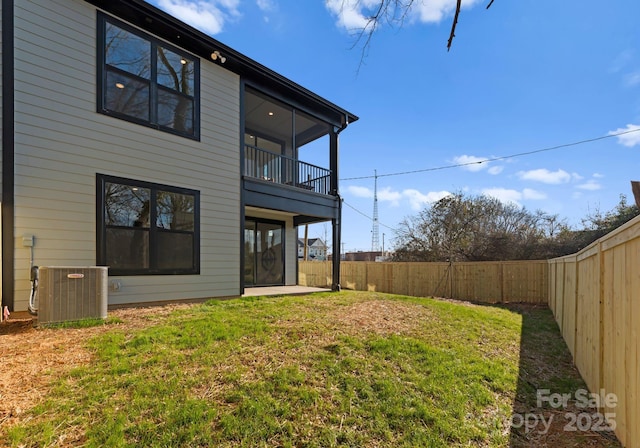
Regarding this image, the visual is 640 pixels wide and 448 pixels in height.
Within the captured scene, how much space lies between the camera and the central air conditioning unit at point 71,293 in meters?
4.29

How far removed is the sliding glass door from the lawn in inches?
206

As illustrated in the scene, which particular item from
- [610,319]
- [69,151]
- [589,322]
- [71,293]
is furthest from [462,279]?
[69,151]

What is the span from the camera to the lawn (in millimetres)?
2330

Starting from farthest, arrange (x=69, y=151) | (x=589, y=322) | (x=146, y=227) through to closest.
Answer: (x=146, y=227) < (x=69, y=151) < (x=589, y=322)

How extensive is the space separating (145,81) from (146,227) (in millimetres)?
2922

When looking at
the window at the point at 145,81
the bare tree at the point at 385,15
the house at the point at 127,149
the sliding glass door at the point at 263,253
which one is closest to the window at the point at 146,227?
the house at the point at 127,149

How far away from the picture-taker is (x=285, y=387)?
2.93m

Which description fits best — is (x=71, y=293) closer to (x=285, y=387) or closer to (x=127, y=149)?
(x=127, y=149)

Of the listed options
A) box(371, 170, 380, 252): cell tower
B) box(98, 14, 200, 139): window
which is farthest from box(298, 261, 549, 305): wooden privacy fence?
box(371, 170, 380, 252): cell tower

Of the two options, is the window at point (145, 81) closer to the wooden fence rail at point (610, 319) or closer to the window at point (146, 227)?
the window at point (146, 227)

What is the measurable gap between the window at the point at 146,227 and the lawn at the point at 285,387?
120 cm

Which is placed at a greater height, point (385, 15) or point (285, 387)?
point (385, 15)

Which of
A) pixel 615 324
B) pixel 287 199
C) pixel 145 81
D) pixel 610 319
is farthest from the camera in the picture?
pixel 287 199

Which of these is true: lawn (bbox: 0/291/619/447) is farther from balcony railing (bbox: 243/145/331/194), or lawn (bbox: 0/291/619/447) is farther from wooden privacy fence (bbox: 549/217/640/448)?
balcony railing (bbox: 243/145/331/194)
